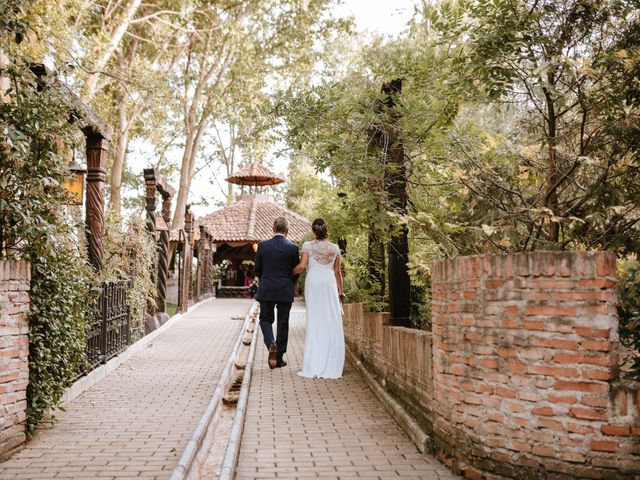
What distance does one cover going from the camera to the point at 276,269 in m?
9.06

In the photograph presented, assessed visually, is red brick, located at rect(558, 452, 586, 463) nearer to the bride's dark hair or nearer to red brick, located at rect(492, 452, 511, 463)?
red brick, located at rect(492, 452, 511, 463)

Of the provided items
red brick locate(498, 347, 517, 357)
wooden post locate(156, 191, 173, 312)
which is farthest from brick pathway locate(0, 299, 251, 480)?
wooden post locate(156, 191, 173, 312)

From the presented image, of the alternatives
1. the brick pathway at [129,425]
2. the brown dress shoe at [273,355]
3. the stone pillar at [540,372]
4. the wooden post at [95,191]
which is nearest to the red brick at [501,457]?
the stone pillar at [540,372]

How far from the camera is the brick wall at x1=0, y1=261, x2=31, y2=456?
16.7 feet

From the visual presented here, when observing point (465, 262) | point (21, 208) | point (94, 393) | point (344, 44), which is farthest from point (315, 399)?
point (344, 44)

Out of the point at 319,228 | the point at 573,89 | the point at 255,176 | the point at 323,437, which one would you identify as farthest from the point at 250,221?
the point at 573,89

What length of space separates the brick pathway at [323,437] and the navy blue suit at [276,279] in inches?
36.1

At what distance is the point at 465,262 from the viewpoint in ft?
15.5

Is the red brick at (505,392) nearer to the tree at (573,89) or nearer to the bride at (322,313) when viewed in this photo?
the tree at (573,89)

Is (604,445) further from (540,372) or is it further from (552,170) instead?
(552,170)

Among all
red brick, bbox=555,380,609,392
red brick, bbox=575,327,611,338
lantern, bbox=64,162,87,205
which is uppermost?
lantern, bbox=64,162,87,205

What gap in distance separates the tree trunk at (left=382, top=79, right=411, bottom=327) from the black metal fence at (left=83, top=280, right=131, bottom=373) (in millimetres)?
3882

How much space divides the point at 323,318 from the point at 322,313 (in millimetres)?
74

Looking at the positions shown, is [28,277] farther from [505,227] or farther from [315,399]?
[505,227]
